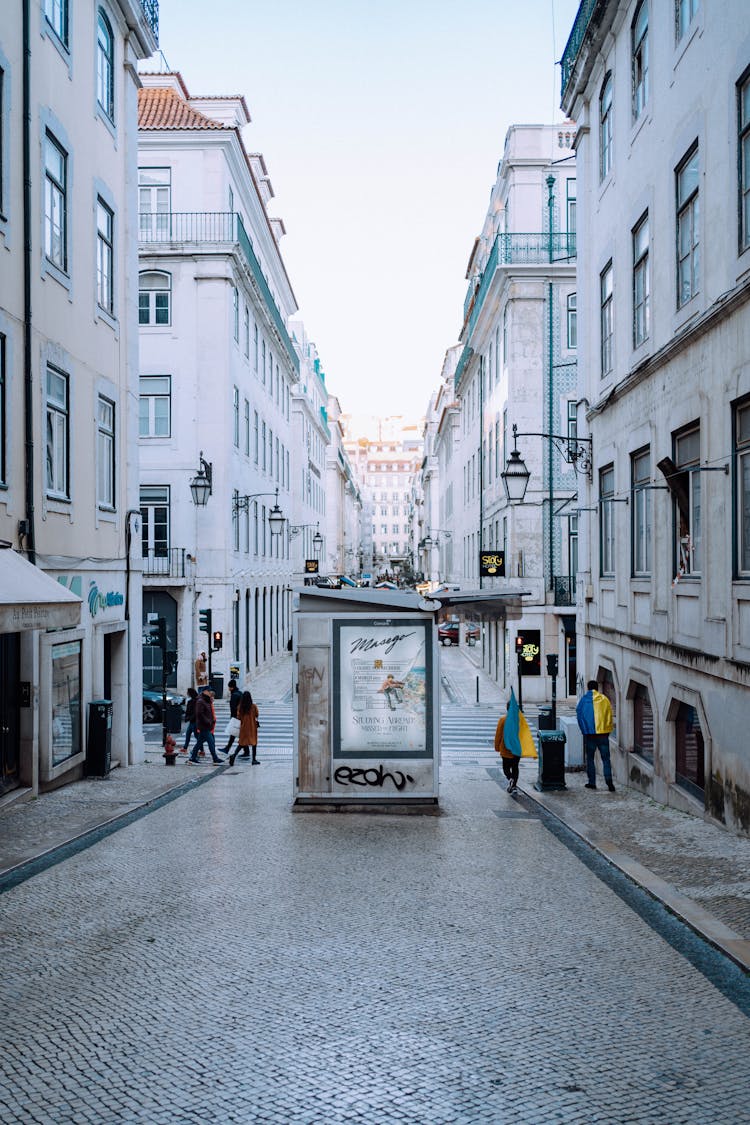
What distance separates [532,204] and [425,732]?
93.9ft

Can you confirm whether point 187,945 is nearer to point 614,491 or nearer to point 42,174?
point 42,174

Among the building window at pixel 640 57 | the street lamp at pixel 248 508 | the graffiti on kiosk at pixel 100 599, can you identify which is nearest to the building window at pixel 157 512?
the street lamp at pixel 248 508

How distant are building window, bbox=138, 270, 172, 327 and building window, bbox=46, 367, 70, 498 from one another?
21.9 metres

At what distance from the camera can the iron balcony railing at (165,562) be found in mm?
35906

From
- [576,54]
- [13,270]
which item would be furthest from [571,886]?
[576,54]

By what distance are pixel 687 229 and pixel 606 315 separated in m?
5.52

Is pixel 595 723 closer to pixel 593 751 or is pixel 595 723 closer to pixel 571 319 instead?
pixel 593 751

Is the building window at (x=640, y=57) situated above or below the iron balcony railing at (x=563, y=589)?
above

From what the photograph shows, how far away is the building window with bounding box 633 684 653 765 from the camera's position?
16509 mm

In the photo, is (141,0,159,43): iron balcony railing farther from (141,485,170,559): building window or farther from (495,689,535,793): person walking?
(141,485,170,559): building window

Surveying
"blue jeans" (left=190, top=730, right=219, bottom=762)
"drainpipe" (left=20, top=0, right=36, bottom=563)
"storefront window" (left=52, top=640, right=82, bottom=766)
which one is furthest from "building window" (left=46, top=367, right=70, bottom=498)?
"blue jeans" (left=190, top=730, right=219, bottom=762)

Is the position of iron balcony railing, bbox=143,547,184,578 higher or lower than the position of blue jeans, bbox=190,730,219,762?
higher

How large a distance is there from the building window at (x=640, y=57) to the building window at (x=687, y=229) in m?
2.66

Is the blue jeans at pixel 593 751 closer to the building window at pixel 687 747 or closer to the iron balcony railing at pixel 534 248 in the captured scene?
the building window at pixel 687 747
